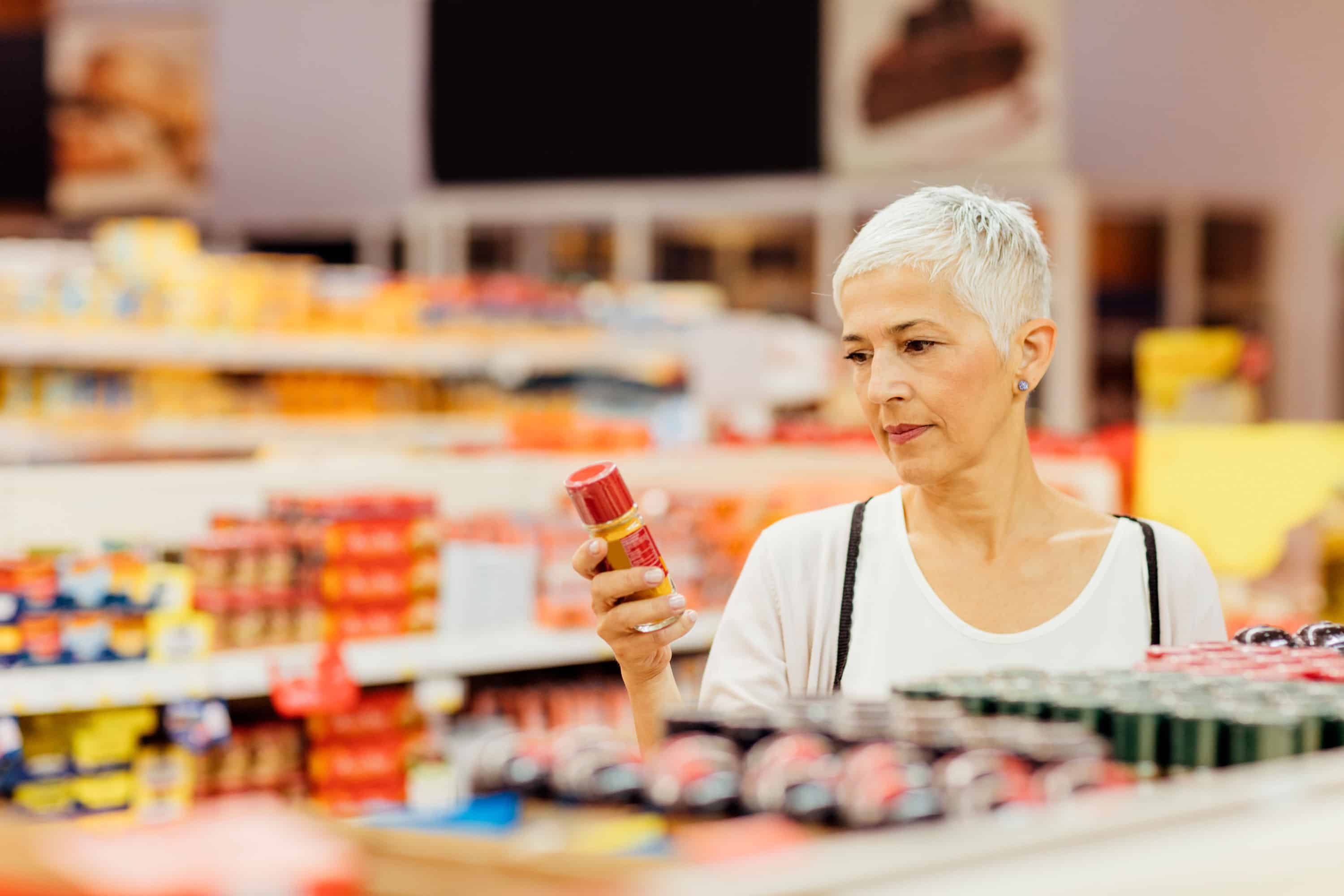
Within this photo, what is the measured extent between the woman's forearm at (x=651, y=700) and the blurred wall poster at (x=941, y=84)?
7.68 meters

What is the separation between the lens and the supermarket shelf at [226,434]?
20.0ft

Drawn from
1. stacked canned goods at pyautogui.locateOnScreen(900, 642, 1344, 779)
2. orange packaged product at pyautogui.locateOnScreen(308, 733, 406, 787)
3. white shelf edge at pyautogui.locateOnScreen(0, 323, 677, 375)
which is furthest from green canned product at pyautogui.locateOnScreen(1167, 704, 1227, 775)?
white shelf edge at pyautogui.locateOnScreen(0, 323, 677, 375)

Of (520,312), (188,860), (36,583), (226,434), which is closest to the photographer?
(188,860)

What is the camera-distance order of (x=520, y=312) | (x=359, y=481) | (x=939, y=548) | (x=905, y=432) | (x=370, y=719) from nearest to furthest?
(x=905, y=432) → (x=939, y=548) → (x=370, y=719) → (x=359, y=481) → (x=520, y=312)

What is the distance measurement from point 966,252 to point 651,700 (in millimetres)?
592

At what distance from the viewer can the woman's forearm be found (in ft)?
5.67

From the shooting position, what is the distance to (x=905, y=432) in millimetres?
1711

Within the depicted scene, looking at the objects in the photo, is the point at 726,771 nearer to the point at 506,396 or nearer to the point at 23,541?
the point at 23,541

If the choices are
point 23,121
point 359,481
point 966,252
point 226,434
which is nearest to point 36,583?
point 359,481

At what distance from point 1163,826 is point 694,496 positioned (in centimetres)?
337

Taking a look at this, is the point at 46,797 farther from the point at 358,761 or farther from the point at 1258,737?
the point at 1258,737

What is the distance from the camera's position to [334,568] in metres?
3.65

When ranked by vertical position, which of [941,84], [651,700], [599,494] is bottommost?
[651,700]

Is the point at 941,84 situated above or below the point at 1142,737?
above
